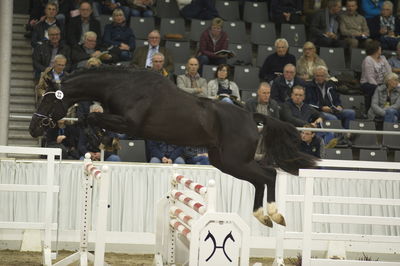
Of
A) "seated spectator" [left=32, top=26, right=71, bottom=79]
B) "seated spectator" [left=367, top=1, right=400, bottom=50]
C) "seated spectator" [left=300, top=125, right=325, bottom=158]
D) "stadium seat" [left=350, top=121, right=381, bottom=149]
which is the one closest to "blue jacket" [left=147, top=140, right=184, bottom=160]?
"seated spectator" [left=300, top=125, right=325, bottom=158]

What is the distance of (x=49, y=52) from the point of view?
11.9 m

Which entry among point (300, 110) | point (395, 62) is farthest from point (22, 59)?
point (395, 62)

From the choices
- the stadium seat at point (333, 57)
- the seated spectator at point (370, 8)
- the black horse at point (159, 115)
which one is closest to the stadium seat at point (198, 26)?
the stadium seat at point (333, 57)

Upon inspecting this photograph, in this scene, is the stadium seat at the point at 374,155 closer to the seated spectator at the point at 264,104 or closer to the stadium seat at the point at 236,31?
the seated spectator at the point at 264,104

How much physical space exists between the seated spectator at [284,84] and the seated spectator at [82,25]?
2.96m

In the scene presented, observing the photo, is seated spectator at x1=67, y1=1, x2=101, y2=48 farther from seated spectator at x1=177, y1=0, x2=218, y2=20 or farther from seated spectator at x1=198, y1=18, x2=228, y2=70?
seated spectator at x1=177, y1=0, x2=218, y2=20

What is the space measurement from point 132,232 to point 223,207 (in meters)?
1.23

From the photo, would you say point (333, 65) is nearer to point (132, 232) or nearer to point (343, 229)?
point (343, 229)

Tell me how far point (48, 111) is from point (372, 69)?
7.17 m

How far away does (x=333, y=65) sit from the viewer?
13.8m

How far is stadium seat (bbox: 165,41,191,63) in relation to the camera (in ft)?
42.8

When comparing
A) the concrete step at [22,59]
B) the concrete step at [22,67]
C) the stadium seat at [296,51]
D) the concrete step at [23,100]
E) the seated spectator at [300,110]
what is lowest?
the seated spectator at [300,110]

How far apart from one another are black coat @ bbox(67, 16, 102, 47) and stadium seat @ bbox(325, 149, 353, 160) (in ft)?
13.2

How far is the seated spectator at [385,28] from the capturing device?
1436 centimetres
